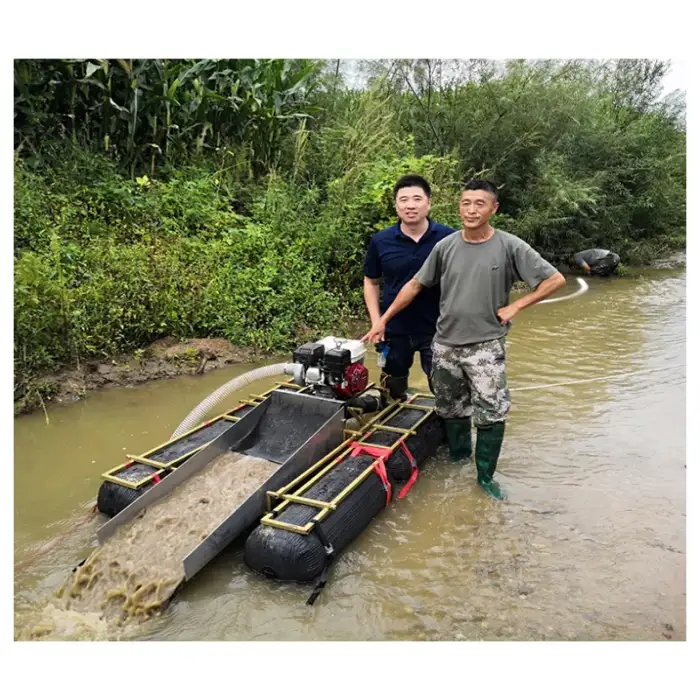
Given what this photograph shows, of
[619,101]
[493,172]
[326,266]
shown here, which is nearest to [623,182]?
[619,101]

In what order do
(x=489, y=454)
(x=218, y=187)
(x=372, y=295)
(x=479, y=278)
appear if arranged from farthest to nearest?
(x=218, y=187)
(x=372, y=295)
(x=489, y=454)
(x=479, y=278)

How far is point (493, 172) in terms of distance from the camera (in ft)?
40.3

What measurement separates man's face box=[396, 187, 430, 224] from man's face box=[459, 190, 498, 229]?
1.86ft

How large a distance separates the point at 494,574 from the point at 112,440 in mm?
2949

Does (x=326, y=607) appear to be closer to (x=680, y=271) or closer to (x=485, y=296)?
(x=485, y=296)

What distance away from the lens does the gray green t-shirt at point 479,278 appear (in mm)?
3434

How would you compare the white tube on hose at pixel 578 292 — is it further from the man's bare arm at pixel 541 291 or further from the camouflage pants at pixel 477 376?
the man's bare arm at pixel 541 291

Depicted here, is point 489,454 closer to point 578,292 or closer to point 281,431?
point 281,431

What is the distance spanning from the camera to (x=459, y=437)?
4121 millimetres

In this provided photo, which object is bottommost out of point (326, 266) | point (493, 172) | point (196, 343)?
point (196, 343)

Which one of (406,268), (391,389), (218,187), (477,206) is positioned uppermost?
(218,187)

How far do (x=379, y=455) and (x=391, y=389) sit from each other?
101 cm

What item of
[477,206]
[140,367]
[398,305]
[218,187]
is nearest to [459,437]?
[398,305]

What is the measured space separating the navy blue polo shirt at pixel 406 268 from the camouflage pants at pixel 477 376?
446 mm
